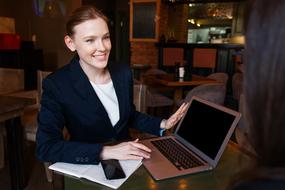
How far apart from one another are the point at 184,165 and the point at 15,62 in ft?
16.0

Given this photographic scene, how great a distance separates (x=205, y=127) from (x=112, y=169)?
0.39 metres

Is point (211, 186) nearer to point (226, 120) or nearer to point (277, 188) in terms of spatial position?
point (226, 120)

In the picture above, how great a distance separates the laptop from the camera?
0.93 m

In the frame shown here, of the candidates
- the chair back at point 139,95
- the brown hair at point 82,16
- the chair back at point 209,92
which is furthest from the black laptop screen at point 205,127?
the chair back at point 209,92

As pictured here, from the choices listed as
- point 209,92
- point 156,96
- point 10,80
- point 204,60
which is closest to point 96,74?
point 209,92

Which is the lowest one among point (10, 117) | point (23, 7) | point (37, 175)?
A: point (37, 175)

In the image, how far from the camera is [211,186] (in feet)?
2.84

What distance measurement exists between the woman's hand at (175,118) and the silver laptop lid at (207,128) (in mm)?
44

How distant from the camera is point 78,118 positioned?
3.99 ft

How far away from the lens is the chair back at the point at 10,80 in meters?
2.74

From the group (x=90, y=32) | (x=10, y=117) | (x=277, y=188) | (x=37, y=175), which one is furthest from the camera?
(x=37, y=175)

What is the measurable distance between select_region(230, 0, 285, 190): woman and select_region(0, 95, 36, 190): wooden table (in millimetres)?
1737

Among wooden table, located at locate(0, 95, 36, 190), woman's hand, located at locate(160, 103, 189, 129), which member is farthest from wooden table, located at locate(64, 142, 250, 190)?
wooden table, located at locate(0, 95, 36, 190)

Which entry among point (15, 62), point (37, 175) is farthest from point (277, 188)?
point (15, 62)
